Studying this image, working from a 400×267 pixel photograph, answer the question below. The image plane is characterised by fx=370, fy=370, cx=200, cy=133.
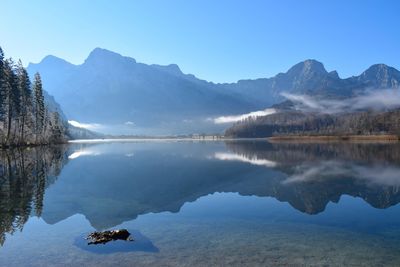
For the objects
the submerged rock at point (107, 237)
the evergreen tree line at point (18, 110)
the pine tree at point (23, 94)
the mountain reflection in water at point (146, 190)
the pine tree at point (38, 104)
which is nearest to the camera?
the submerged rock at point (107, 237)

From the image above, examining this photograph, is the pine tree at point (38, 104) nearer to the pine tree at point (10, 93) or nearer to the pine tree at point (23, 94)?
the pine tree at point (23, 94)

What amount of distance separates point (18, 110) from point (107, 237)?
109411mm

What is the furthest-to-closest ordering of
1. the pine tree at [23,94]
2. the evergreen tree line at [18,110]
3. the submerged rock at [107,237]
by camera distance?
1. the pine tree at [23,94]
2. the evergreen tree line at [18,110]
3. the submerged rock at [107,237]

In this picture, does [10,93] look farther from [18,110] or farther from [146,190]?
[146,190]

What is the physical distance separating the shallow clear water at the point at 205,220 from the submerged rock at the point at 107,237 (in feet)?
2.18

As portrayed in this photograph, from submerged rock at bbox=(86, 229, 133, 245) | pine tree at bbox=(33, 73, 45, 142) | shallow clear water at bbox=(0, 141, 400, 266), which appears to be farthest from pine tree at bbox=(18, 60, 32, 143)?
submerged rock at bbox=(86, 229, 133, 245)

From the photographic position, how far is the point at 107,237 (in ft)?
75.4

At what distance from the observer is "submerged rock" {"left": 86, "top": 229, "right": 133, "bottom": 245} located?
885 inches

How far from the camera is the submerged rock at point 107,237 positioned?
2248 cm

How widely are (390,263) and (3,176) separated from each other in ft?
165

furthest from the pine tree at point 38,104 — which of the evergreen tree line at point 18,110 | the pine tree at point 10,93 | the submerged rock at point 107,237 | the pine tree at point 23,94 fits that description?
the submerged rock at point 107,237

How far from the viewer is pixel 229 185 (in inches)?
2019

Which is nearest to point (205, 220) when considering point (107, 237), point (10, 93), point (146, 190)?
point (107, 237)

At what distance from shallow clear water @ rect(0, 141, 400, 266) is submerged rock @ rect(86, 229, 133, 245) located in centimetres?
66
